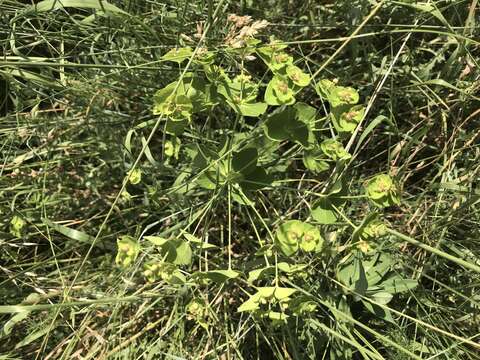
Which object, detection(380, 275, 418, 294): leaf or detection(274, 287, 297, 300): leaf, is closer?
detection(274, 287, 297, 300): leaf

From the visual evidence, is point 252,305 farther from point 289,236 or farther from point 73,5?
point 73,5

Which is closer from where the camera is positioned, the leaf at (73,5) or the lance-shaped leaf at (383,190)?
the lance-shaped leaf at (383,190)

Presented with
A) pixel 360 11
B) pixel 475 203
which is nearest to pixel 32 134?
pixel 360 11

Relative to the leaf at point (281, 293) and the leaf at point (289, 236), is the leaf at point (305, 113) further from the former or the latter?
the leaf at point (281, 293)

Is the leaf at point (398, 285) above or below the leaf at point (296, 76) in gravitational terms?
below

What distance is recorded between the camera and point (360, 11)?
150 cm

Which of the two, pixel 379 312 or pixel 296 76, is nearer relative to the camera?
pixel 296 76

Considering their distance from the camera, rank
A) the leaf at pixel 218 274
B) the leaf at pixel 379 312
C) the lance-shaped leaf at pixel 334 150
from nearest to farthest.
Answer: the leaf at pixel 218 274 < the lance-shaped leaf at pixel 334 150 < the leaf at pixel 379 312

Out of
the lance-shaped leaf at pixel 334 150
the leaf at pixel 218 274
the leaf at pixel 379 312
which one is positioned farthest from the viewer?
the leaf at pixel 379 312

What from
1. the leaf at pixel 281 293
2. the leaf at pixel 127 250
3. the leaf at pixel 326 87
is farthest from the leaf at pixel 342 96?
the leaf at pixel 127 250

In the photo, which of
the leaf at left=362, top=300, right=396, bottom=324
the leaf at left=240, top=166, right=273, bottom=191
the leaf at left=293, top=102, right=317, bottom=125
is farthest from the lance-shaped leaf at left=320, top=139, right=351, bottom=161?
the leaf at left=362, top=300, right=396, bottom=324

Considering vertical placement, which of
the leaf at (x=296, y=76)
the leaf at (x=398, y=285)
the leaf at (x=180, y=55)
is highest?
the leaf at (x=180, y=55)

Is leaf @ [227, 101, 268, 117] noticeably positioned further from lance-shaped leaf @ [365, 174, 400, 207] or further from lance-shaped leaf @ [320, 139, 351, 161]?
lance-shaped leaf @ [365, 174, 400, 207]

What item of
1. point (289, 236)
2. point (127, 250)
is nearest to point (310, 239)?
point (289, 236)
